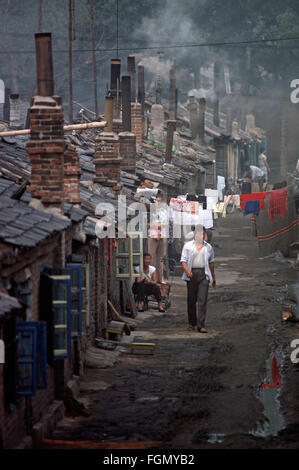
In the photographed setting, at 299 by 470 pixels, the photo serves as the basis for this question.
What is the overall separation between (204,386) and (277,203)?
1801 centimetres

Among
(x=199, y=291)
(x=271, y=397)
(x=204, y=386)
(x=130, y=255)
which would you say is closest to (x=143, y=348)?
(x=199, y=291)

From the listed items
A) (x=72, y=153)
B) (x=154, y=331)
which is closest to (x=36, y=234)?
(x=72, y=153)

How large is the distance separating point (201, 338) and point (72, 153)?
4.47 metres

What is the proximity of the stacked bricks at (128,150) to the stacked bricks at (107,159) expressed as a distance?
3280 millimetres

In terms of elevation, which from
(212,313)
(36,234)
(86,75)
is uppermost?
(86,75)

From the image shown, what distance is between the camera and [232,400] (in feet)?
39.9

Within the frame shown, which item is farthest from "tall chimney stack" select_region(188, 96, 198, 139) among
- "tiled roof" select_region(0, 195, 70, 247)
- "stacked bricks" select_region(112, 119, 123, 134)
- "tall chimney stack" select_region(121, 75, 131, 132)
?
"tiled roof" select_region(0, 195, 70, 247)

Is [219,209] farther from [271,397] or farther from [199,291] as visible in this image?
[271,397]

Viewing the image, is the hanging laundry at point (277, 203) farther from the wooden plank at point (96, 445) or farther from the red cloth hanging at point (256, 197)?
the wooden plank at point (96, 445)

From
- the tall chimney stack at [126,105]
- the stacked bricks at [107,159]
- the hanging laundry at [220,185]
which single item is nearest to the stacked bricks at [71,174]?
the stacked bricks at [107,159]

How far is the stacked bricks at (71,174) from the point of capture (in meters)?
14.5

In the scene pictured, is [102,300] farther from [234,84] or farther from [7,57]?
[234,84]

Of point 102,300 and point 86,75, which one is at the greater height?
point 86,75

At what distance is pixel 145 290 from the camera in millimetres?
19875
